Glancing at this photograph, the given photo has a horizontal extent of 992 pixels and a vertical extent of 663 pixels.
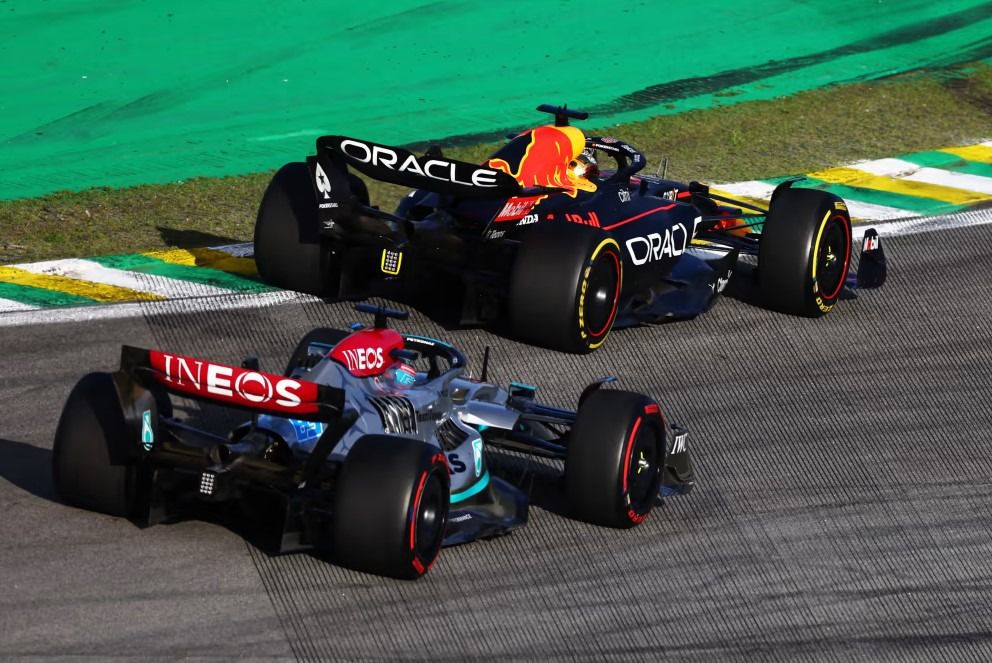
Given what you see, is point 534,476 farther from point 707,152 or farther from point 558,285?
point 707,152

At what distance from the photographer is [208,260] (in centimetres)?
1380

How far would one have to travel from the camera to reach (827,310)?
524 inches

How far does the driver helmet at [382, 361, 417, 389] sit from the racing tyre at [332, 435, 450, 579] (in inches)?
44.4

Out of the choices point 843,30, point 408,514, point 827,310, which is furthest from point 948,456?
point 843,30

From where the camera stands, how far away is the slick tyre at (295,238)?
41.8 ft

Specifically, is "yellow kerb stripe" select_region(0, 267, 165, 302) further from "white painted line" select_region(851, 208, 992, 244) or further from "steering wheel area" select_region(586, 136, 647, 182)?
"white painted line" select_region(851, 208, 992, 244)

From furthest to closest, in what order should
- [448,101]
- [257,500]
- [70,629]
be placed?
[448,101], [257,500], [70,629]

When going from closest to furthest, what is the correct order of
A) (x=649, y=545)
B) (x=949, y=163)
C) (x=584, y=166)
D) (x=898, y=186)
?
(x=649, y=545), (x=584, y=166), (x=898, y=186), (x=949, y=163)

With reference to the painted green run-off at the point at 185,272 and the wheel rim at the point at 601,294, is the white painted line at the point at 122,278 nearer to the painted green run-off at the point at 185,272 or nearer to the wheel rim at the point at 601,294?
the painted green run-off at the point at 185,272

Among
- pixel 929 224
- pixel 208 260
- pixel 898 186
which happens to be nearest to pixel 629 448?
pixel 208 260

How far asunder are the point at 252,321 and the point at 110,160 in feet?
15.6

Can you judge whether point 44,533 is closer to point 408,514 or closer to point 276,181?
point 408,514

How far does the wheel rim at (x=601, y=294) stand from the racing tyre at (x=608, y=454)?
8.51 feet

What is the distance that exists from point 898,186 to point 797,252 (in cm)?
380
